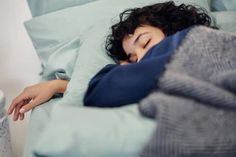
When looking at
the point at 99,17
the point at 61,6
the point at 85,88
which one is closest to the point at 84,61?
the point at 85,88

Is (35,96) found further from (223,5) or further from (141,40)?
(223,5)

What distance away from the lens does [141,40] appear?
1.04m

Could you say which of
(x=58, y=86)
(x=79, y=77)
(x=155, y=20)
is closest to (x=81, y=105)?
(x=79, y=77)

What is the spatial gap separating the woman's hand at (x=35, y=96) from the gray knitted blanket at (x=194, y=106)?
1.58 feet

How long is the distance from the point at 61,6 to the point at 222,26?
0.59 m

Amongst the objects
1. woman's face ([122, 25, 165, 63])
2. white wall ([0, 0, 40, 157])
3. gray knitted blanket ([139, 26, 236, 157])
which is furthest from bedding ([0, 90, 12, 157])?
gray knitted blanket ([139, 26, 236, 157])

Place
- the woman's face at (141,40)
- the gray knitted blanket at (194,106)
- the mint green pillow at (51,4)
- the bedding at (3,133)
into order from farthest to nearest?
the mint green pillow at (51,4)
the bedding at (3,133)
the woman's face at (141,40)
the gray knitted blanket at (194,106)

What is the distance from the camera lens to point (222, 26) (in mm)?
1245

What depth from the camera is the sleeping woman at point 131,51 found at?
0.76 m

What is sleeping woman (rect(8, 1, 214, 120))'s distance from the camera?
762mm

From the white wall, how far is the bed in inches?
4.8

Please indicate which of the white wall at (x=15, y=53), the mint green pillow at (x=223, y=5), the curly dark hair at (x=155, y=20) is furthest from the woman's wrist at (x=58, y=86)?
the mint green pillow at (x=223, y=5)

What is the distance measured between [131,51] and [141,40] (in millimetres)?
51

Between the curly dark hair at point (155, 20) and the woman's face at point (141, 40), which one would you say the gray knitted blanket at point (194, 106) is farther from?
the curly dark hair at point (155, 20)
